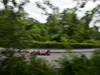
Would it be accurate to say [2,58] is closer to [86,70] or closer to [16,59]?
[16,59]

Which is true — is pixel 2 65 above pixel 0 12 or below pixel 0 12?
below

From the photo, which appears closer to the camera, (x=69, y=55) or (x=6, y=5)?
(x=69, y=55)

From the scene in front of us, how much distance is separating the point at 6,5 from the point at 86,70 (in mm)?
3300

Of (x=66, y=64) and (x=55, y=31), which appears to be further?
(x=55, y=31)

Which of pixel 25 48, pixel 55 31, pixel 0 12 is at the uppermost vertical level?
pixel 0 12

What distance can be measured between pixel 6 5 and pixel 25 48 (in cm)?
165

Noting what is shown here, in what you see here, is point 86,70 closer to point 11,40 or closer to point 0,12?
point 11,40

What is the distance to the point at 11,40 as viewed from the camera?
28.3ft

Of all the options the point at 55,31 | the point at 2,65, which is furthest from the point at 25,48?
the point at 55,31

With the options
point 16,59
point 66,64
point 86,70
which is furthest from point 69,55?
point 16,59

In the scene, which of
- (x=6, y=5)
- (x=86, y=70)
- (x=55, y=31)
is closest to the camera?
(x=86, y=70)

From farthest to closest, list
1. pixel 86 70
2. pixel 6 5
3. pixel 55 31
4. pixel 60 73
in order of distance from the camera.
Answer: pixel 55 31, pixel 6 5, pixel 60 73, pixel 86 70

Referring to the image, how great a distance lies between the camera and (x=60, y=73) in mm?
8883

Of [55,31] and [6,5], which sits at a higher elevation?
[6,5]
